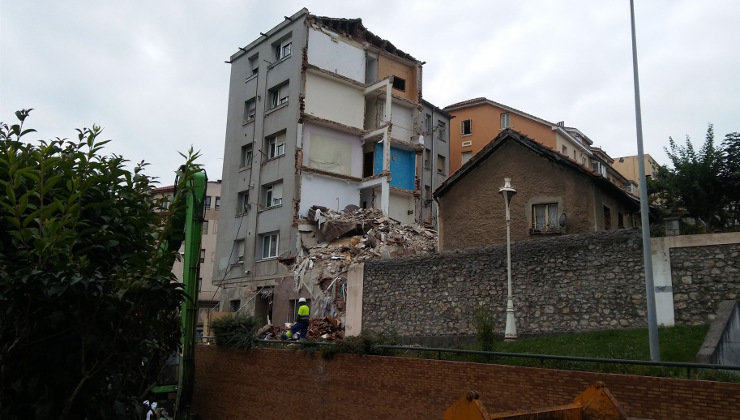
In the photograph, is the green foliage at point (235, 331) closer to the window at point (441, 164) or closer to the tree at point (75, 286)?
the tree at point (75, 286)

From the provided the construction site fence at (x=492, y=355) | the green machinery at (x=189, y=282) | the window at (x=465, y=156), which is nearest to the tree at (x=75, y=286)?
the green machinery at (x=189, y=282)

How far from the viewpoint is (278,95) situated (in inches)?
1373

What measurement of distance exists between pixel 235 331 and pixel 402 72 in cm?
2632

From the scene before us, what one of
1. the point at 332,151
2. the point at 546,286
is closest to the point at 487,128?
the point at 332,151

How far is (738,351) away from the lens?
12.0 meters

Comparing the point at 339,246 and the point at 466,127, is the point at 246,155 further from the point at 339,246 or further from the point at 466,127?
the point at 466,127

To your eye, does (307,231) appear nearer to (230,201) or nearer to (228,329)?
(230,201)

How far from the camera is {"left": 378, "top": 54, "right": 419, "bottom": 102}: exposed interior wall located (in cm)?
3828

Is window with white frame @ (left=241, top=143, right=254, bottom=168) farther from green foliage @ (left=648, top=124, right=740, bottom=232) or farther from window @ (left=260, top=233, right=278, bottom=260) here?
green foliage @ (left=648, top=124, right=740, bottom=232)

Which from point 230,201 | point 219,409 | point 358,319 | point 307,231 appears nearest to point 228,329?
point 219,409

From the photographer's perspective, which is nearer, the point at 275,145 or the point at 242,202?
the point at 275,145

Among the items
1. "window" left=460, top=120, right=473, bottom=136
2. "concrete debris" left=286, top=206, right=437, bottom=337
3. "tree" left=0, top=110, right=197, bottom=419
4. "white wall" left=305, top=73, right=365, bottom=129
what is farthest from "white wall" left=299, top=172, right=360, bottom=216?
"tree" left=0, top=110, right=197, bottom=419

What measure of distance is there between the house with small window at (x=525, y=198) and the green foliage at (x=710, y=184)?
388cm

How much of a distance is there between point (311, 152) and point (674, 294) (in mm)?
22140
